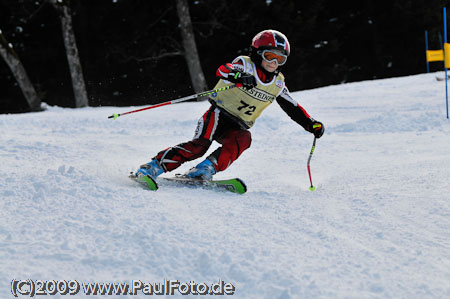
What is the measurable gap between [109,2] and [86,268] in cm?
1733

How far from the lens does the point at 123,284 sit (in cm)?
188

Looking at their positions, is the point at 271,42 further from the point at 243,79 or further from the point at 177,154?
the point at 177,154

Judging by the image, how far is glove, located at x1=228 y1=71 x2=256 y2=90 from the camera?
3.69 metres

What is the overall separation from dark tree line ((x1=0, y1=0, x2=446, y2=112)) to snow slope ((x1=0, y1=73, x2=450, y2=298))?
12.6 metres

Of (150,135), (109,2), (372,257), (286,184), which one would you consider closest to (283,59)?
(286,184)

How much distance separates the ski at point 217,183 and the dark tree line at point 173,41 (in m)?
13.0

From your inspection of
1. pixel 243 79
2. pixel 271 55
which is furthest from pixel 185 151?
pixel 271 55

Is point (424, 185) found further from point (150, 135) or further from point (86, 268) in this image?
point (150, 135)

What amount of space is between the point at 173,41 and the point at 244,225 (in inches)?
593

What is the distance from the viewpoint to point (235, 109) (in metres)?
3.99

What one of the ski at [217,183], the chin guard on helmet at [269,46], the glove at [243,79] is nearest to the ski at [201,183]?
the ski at [217,183]

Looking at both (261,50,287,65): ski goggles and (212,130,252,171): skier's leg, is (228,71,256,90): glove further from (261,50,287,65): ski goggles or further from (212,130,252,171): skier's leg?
(212,130,252,171): skier's leg

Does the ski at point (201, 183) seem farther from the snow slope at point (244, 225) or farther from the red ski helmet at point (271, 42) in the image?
the red ski helmet at point (271, 42)

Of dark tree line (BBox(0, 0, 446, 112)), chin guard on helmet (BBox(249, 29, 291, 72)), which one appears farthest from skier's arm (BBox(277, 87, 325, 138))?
dark tree line (BBox(0, 0, 446, 112))
